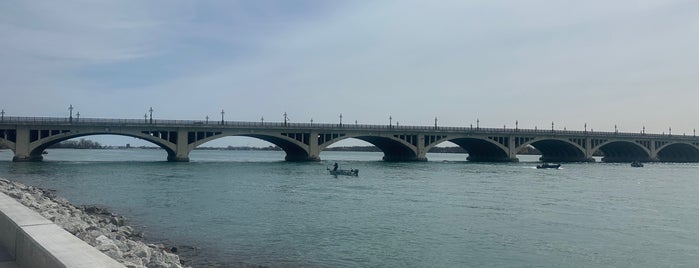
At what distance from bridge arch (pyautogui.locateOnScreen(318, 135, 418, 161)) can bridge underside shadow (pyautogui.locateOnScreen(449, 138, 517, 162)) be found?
954cm

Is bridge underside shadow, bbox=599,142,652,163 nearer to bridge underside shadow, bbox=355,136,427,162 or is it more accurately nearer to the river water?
bridge underside shadow, bbox=355,136,427,162

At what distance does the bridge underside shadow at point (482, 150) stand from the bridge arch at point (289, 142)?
103 ft

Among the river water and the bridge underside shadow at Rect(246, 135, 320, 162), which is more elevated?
the bridge underside shadow at Rect(246, 135, 320, 162)

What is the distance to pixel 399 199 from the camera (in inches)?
1519

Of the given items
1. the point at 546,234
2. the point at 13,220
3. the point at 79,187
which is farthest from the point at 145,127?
the point at 13,220

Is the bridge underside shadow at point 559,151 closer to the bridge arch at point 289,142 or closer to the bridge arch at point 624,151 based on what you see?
the bridge arch at point 624,151

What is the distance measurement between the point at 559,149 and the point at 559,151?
107cm

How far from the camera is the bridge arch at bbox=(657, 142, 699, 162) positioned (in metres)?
152

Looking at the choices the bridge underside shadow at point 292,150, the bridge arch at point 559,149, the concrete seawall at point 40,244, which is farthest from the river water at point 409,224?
the bridge arch at point 559,149

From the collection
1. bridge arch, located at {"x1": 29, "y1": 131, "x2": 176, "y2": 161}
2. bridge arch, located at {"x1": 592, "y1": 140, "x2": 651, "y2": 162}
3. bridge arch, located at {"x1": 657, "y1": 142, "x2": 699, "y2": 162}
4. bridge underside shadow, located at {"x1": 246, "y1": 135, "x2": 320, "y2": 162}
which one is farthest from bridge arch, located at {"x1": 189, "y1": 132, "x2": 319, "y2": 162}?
bridge arch, located at {"x1": 657, "y1": 142, "x2": 699, "y2": 162}

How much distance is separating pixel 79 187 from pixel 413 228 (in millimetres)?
31500

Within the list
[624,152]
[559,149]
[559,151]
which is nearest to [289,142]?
[559,149]

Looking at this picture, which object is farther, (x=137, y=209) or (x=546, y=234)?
(x=137, y=209)

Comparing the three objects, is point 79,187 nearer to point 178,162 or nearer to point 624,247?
point 624,247
